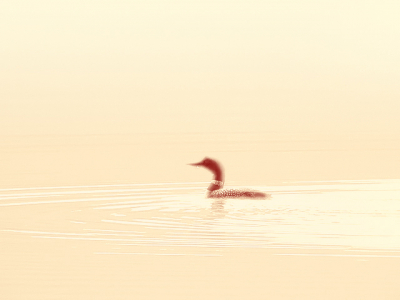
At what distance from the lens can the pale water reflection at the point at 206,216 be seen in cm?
945

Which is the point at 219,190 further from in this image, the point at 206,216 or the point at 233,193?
the point at 206,216

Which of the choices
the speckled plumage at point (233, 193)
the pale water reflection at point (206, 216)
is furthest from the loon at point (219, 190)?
the pale water reflection at point (206, 216)

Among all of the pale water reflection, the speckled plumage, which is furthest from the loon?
the pale water reflection

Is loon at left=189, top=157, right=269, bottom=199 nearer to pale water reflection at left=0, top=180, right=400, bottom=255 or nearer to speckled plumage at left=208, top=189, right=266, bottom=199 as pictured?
speckled plumage at left=208, top=189, right=266, bottom=199

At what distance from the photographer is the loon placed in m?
13.5

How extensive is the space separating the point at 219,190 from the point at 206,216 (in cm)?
267

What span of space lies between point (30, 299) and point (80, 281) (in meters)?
0.72

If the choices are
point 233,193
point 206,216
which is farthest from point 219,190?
point 206,216

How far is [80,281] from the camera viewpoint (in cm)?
757

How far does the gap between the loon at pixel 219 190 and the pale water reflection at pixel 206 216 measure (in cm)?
24

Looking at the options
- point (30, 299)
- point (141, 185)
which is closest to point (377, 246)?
point (30, 299)

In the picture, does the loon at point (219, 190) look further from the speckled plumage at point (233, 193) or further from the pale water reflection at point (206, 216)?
the pale water reflection at point (206, 216)

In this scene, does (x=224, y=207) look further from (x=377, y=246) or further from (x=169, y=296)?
(x=169, y=296)

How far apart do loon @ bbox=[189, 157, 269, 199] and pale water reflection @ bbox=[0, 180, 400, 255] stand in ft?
0.79
